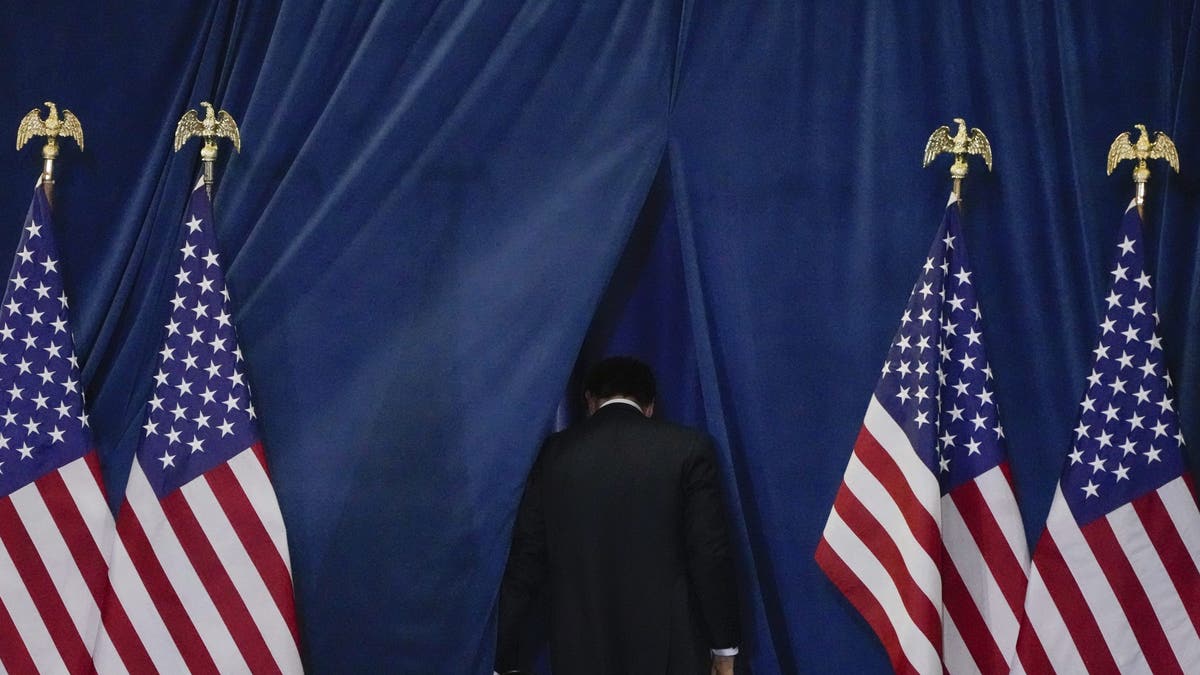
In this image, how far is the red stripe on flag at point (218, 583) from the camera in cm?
353

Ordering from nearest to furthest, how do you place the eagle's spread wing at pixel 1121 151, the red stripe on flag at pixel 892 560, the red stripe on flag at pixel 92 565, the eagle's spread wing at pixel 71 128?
the red stripe on flag at pixel 92 565, the red stripe on flag at pixel 892 560, the eagle's spread wing at pixel 71 128, the eagle's spread wing at pixel 1121 151

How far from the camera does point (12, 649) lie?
351 centimetres

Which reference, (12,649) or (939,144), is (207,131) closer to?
(12,649)

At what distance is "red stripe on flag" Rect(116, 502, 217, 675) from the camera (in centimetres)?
351

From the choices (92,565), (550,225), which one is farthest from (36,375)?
(550,225)

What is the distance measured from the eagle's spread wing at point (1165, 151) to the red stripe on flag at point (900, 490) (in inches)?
42.5

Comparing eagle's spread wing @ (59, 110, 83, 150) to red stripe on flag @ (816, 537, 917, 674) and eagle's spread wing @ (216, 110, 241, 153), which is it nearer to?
eagle's spread wing @ (216, 110, 241, 153)

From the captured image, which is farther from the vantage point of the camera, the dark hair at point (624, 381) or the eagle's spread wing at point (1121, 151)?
the eagle's spread wing at point (1121, 151)

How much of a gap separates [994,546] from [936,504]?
23 cm

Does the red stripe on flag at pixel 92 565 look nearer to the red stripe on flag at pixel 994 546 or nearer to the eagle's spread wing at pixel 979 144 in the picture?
the red stripe on flag at pixel 994 546

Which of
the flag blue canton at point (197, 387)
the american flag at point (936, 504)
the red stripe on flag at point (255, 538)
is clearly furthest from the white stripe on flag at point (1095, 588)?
the flag blue canton at point (197, 387)

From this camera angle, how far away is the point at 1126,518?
11.9 ft

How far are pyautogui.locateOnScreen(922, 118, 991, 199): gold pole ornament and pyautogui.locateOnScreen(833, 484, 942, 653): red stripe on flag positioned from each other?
865 millimetres

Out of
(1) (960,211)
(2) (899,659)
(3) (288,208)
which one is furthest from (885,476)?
(3) (288,208)
